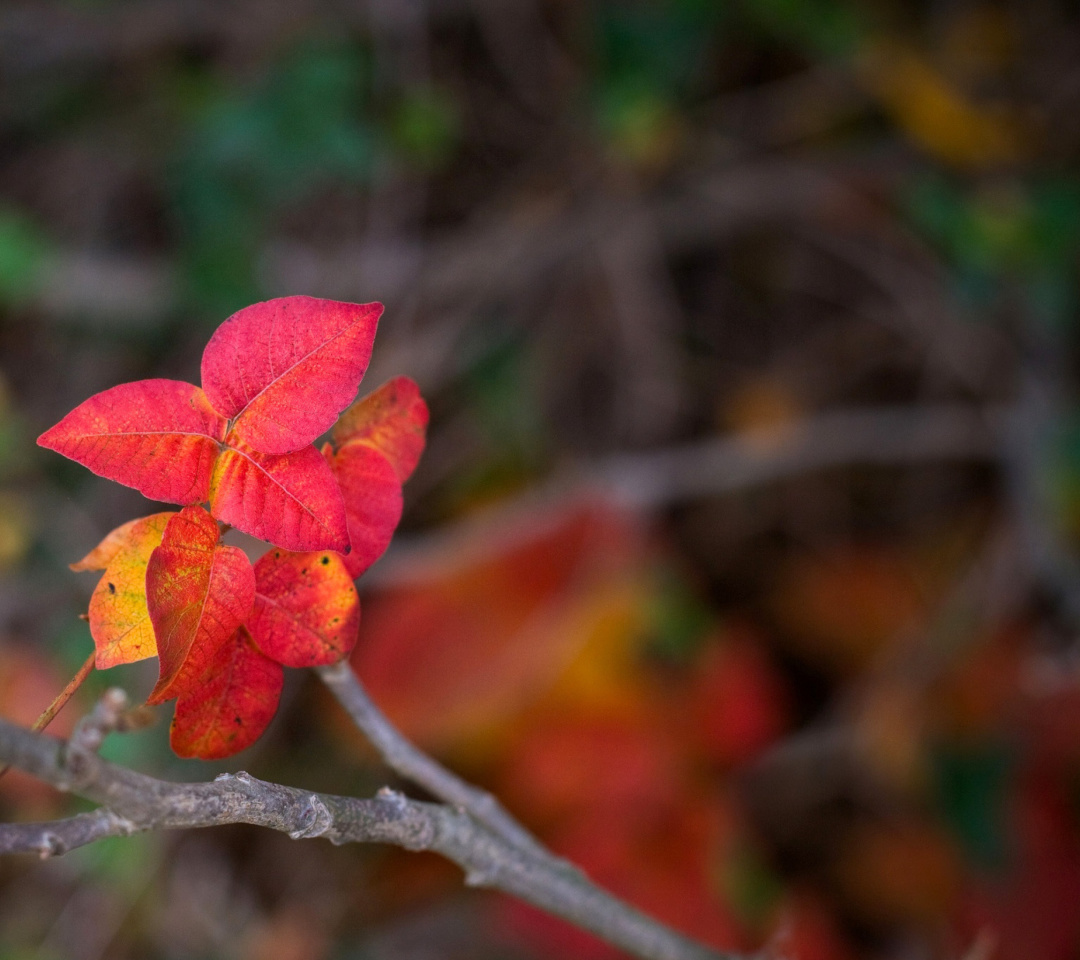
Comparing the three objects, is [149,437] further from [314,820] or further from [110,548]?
[314,820]

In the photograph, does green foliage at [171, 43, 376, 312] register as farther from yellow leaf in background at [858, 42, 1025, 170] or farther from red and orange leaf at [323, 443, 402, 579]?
red and orange leaf at [323, 443, 402, 579]

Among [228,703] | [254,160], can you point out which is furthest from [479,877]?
[254,160]

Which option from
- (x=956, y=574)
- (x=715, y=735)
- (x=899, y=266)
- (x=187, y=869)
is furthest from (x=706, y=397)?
(x=187, y=869)

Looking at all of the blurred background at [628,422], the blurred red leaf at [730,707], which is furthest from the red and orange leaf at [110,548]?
the blurred red leaf at [730,707]

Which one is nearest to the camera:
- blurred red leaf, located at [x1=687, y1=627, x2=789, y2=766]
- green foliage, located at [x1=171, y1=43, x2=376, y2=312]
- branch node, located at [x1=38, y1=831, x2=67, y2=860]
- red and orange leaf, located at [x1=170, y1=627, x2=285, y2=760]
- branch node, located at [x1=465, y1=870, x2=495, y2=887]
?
branch node, located at [x1=38, y1=831, x2=67, y2=860]

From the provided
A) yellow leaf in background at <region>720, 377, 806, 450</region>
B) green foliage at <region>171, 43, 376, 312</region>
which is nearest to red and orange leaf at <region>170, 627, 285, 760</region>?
green foliage at <region>171, 43, 376, 312</region>

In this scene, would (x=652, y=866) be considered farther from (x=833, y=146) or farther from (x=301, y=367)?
(x=833, y=146)

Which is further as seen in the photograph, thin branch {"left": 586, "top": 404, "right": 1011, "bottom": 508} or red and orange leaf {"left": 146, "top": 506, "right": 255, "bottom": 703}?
thin branch {"left": 586, "top": 404, "right": 1011, "bottom": 508}
